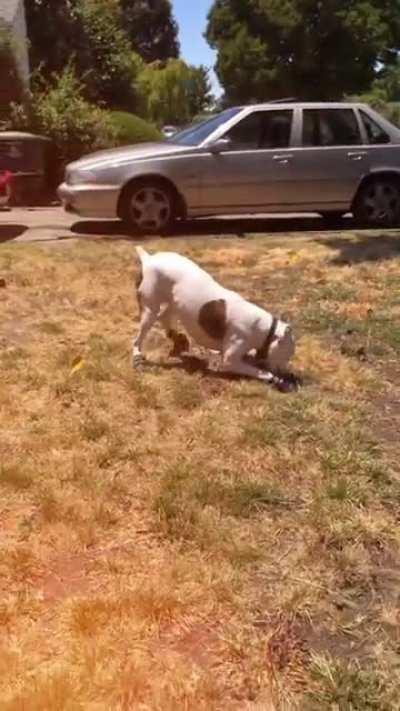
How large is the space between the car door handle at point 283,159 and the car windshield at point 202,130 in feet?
2.38

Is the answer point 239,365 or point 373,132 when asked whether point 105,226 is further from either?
point 239,365

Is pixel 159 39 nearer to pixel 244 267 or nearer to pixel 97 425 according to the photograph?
pixel 244 267

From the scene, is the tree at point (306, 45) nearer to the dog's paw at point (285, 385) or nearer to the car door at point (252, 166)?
the car door at point (252, 166)

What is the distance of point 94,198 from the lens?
34.1 feet

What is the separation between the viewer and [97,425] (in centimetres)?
445

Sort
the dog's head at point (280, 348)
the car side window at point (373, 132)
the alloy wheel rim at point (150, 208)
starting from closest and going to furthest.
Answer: the dog's head at point (280, 348)
the alloy wheel rim at point (150, 208)
the car side window at point (373, 132)

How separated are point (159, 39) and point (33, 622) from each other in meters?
67.1

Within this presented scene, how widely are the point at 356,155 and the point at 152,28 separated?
58.3 meters

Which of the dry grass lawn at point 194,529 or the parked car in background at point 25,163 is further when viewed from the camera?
the parked car in background at point 25,163

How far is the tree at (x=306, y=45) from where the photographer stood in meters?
40.7

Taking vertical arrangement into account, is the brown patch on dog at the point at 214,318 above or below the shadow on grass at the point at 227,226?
above

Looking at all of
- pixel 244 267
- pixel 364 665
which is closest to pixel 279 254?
pixel 244 267

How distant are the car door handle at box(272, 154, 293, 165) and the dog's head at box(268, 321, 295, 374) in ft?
20.0

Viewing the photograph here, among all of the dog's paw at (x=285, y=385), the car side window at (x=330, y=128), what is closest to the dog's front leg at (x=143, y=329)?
the dog's paw at (x=285, y=385)
